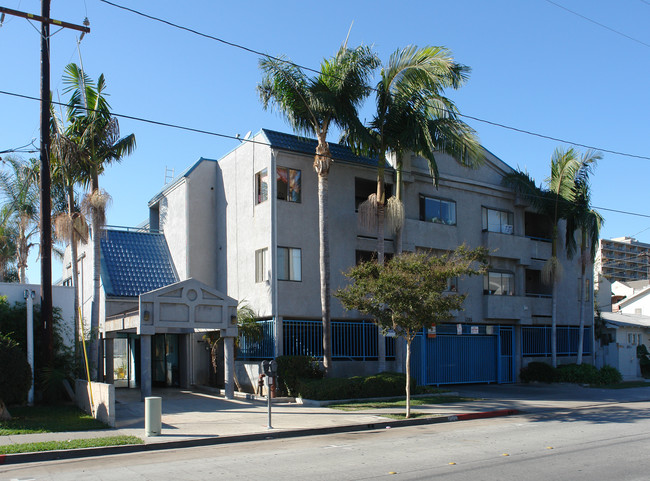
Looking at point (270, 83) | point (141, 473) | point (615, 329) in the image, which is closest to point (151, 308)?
point (270, 83)

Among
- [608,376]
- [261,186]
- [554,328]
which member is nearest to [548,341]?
[554,328]

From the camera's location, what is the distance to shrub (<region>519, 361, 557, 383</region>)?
28.2m

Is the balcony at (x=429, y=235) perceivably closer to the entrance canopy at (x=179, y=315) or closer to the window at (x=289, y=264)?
the window at (x=289, y=264)

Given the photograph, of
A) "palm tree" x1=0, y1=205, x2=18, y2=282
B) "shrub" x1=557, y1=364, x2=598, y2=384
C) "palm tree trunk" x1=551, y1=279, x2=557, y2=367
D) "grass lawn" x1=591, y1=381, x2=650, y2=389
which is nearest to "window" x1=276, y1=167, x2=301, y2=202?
"palm tree trunk" x1=551, y1=279, x2=557, y2=367

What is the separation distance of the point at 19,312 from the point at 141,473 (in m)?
12.7

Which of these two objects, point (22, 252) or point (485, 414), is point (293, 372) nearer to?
point (485, 414)

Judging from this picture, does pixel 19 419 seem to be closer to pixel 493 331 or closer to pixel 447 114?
pixel 447 114

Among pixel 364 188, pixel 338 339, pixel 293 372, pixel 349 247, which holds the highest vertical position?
pixel 364 188

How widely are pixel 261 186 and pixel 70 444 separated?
13.3m

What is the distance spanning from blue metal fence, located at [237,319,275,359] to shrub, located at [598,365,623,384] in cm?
1539

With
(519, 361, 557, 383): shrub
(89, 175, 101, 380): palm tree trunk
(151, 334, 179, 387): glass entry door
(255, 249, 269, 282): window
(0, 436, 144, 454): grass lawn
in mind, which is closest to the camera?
(0, 436, 144, 454): grass lawn

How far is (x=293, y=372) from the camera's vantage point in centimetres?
2062

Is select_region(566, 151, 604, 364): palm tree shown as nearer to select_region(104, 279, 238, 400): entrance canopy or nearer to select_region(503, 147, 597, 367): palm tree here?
select_region(503, 147, 597, 367): palm tree

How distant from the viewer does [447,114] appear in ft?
73.2
